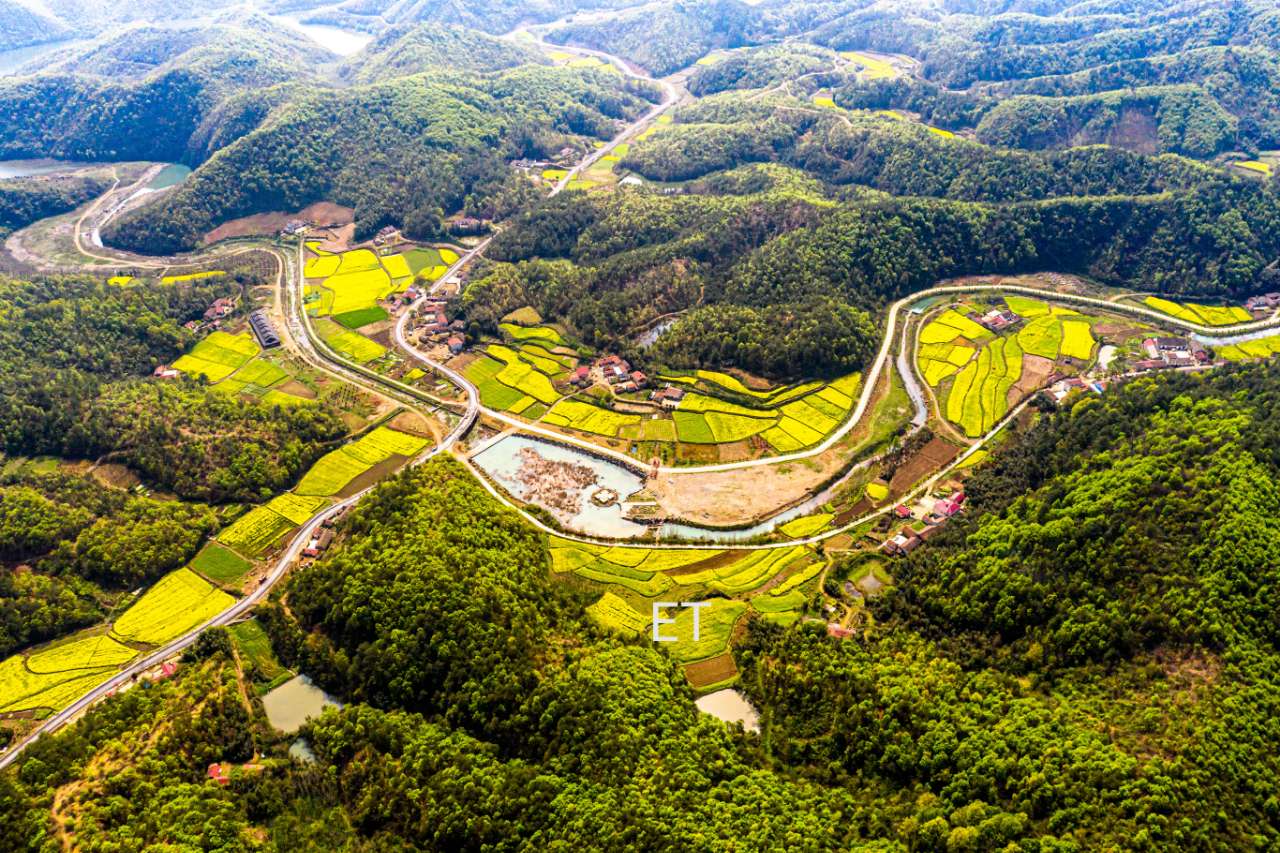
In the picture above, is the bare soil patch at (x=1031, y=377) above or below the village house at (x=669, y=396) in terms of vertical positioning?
below

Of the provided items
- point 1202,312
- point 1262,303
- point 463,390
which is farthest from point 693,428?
point 1262,303

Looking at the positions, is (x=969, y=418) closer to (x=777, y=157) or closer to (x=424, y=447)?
(x=424, y=447)

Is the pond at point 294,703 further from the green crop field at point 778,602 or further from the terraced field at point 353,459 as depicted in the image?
the green crop field at point 778,602

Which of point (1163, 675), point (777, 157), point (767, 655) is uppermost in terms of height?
point (777, 157)

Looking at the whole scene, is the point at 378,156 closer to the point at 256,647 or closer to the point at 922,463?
the point at 256,647

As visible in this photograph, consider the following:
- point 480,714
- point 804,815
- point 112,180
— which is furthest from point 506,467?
point 112,180

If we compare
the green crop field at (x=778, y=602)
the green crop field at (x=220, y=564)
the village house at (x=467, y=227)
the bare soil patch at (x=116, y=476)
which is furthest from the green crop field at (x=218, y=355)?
the green crop field at (x=778, y=602)
